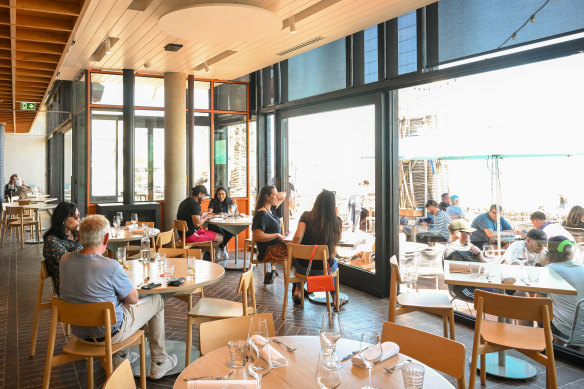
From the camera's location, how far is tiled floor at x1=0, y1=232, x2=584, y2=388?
3.65 metres

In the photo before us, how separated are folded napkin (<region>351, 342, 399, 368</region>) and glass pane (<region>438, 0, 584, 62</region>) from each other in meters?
3.31

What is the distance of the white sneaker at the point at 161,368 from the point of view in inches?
143

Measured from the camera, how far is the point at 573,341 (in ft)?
13.3

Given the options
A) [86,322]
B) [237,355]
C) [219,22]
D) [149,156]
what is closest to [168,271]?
[86,322]

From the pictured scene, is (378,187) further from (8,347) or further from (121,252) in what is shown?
(8,347)

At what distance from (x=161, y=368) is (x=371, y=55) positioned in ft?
15.2

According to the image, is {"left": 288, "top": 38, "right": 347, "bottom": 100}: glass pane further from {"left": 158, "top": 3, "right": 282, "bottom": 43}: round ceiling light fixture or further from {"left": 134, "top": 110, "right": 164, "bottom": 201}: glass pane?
{"left": 134, "top": 110, "right": 164, "bottom": 201}: glass pane

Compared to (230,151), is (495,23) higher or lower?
higher

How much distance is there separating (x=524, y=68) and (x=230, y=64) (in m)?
5.19

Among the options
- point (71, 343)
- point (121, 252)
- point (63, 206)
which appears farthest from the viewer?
point (63, 206)

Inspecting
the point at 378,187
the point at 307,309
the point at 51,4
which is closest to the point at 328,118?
the point at 378,187

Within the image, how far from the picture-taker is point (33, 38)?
212 inches

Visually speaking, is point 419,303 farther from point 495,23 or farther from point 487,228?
point 495,23

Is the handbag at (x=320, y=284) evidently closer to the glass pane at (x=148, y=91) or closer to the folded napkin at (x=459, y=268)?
the folded napkin at (x=459, y=268)
